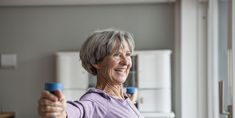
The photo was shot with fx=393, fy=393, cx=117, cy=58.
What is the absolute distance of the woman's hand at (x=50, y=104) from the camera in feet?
2.63

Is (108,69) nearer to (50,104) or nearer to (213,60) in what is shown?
(50,104)

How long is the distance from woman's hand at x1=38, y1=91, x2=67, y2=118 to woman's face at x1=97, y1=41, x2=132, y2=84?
39 centimetres

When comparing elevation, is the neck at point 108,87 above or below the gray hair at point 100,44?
below

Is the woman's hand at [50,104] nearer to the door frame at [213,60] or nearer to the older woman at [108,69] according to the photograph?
the older woman at [108,69]

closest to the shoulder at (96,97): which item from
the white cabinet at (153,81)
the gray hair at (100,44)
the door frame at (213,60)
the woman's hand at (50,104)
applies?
the gray hair at (100,44)

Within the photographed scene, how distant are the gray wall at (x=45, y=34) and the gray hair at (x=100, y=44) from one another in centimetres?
291

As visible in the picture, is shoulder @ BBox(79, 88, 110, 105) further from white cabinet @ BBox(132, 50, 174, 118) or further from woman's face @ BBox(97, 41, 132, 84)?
white cabinet @ BBox(132, 50, 174, 118)

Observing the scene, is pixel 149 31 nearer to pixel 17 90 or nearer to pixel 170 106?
pixel 170 106

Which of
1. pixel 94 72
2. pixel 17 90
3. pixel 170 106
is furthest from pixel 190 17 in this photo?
pixel 94 72

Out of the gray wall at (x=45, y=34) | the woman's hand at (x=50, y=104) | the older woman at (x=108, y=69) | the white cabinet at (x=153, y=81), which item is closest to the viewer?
the woman's hand at (x=50, y=104)

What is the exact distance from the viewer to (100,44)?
3.83ft

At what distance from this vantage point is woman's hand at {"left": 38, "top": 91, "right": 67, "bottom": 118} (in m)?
0.80

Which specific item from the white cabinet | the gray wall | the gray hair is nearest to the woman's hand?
the gray hair

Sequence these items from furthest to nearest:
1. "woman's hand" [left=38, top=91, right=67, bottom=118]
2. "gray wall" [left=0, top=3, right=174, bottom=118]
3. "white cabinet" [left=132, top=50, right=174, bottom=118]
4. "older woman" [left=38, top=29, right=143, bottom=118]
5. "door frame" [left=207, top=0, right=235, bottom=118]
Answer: "gray wall" [left=0, top=3, right=174, bottom=118] → "white cabinet" [left=132, top=50, right=174, bottom=118] → "door frame" [left=207, top=0, right=235, bottom=118] → "older woman" [left=38, top=29, right=143, bottom=118] → "woman's hand" [left=38, top=91, right=67, bottom=118]
